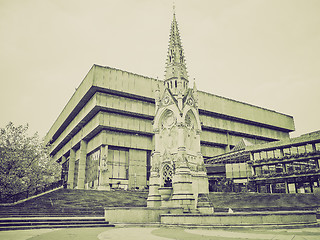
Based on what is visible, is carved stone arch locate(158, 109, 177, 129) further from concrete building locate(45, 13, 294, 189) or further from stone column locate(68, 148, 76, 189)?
stone column locate(68, 148, 76, 189)

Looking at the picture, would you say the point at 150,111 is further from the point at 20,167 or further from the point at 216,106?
the point at 20,167

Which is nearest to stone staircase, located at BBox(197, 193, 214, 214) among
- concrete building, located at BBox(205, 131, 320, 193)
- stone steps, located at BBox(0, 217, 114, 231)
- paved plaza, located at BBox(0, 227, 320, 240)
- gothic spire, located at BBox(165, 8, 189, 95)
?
stone steps, located at BBox(0, 217, 114, 231)

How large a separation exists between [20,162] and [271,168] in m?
49.8

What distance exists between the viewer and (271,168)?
58.1m

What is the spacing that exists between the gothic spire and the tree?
2201 centimetres

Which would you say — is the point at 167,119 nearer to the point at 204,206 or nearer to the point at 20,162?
the point at 204,206

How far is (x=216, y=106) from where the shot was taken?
7681 centimetres

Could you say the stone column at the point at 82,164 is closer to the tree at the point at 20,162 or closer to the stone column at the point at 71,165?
the stone column at the point at 71,165

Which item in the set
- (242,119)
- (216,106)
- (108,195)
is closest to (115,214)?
(108,195)

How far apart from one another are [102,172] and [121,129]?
10.6 m

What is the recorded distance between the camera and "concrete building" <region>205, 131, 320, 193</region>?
52.6 m

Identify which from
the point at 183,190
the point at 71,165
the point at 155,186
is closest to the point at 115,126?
the point at 71,165

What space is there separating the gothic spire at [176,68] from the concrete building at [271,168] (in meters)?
34.6

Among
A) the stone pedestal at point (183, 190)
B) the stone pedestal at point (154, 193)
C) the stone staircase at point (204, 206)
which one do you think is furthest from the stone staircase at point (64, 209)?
the stone staircase at point (204, 206)
